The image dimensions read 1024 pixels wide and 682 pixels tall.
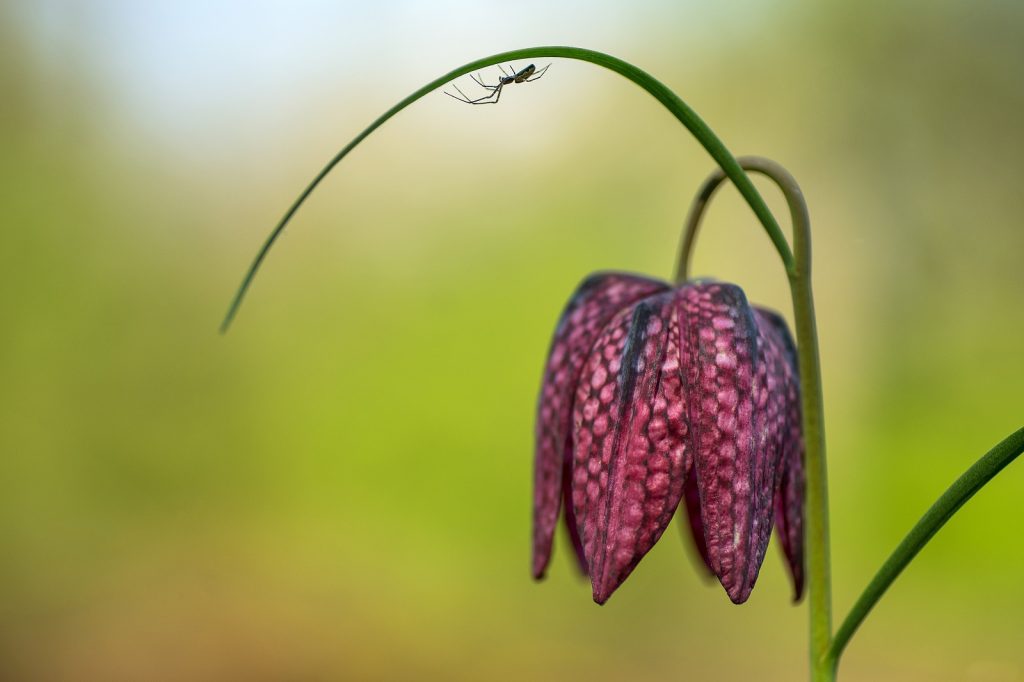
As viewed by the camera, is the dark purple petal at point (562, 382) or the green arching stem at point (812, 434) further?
the dark purple petal at point (562, 382)

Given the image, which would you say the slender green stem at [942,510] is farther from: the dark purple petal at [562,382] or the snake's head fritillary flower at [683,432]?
the dark purple petal at [562,382]

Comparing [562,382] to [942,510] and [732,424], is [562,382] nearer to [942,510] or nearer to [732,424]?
[732,424]

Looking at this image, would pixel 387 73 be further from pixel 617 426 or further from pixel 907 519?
pixel 617 426

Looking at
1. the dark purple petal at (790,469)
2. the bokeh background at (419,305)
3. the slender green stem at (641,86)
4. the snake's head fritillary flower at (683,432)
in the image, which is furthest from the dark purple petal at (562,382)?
the bokeh background at (419,305)

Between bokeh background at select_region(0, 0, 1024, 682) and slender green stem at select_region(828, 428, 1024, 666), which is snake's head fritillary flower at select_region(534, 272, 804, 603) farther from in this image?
bokeh background at select_region(0, 0, 1024, 682)

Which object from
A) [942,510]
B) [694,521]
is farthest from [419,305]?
[942,510]

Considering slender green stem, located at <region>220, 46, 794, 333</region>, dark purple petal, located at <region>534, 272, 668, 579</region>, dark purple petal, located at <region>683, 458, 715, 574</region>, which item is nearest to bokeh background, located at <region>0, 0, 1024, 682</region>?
dark purple petal, located at <region>683, 458, 715, 574</region>

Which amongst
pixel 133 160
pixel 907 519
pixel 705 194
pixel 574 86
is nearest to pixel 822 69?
pixel 574 86
